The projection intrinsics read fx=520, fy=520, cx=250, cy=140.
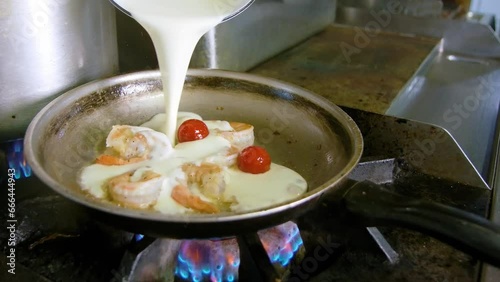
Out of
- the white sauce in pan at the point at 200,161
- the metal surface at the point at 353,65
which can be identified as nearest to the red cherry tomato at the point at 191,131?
the white sauce in pan at the point at 200,161

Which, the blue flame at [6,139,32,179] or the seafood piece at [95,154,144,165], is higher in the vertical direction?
the seafood piece at [95,154,144,165]

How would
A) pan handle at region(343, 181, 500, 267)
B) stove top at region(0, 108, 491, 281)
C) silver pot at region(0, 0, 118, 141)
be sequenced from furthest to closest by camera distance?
silver pot at region(0, 0, 118, 141) < stove top at region(0, 108, 491, 281) < pan handle at region(343, 181, 500, 267)

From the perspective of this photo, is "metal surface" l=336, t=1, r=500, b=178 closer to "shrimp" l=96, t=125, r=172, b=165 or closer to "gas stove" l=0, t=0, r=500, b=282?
"gas stove" l=0, t=0, r=500, b=282

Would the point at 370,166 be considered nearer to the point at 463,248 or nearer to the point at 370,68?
the point at 463,248

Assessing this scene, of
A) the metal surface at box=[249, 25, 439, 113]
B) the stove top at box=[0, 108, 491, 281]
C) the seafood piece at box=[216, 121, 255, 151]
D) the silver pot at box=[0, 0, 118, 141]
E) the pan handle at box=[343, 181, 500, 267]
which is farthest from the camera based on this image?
the metal surface at box=[249, 25, 439, 113]

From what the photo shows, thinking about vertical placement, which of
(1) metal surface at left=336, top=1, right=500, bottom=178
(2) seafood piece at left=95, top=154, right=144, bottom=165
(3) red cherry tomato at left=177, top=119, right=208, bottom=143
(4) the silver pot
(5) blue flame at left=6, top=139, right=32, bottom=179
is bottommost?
(1) metal surface at left=336, top=1, right=500, bottom=178

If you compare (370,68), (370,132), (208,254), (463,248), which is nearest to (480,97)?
(370,68)

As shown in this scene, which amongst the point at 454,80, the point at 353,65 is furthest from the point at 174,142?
the point at 454,80

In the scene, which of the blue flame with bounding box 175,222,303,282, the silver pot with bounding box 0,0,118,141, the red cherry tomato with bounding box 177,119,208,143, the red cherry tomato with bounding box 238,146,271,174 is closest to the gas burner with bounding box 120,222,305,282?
the blue flame with bounding box 175,222,303,282
